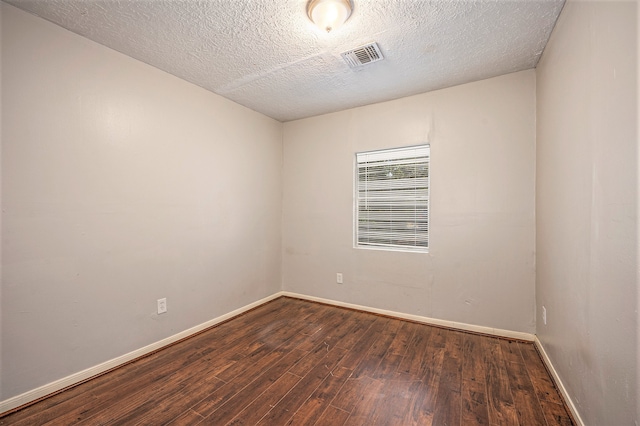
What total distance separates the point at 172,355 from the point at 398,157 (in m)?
3.07

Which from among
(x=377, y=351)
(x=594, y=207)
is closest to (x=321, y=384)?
(x=377, y=351)

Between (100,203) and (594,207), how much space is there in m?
3.16

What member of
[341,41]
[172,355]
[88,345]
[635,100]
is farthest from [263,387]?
[341,41]

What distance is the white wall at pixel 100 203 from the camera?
1706mm

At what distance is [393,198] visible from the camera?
3.26 meters

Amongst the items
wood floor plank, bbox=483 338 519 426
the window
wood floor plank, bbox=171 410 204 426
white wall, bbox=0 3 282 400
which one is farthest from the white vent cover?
wood floor plank, bbox=171 410 204 426

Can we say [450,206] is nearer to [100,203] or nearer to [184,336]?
[184,336]

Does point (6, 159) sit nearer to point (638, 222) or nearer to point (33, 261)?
point (33, 261)

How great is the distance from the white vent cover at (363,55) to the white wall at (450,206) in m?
0.95

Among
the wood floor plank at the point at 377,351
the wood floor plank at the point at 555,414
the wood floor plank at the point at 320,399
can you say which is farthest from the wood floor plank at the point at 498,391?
the wood floor plank at the point at 320,399

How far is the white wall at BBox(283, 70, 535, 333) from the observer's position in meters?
2.55

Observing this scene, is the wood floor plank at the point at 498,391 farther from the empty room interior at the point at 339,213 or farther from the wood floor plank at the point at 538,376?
the wood floor plank at the point at 538,376

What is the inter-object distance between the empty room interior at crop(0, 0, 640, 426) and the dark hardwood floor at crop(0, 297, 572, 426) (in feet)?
0.06

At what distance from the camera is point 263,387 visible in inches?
74.4
